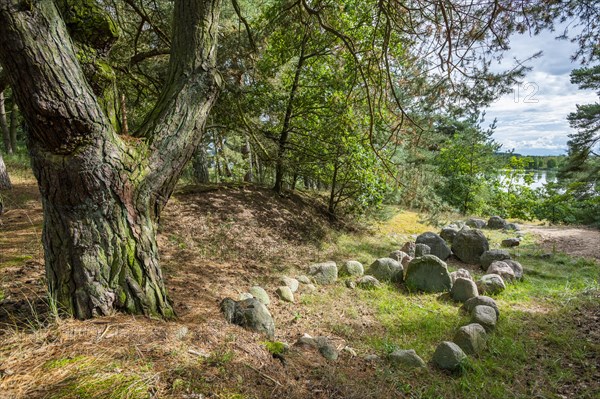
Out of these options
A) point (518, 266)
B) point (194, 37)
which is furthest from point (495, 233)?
point (194, 37)

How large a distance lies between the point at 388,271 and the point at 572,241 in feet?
22.9

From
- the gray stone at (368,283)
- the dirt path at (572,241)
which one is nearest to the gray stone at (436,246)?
the gray stone at (368,283)

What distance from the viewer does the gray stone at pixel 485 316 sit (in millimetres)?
3693

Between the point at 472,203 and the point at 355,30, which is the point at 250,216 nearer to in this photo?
the point at 355,30

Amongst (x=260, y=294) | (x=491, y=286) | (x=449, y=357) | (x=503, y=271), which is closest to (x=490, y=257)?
(x=503, y=271)

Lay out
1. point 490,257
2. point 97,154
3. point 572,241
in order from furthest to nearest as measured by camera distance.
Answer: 1. point 572,241
2. point 490,257
3. point 97,154

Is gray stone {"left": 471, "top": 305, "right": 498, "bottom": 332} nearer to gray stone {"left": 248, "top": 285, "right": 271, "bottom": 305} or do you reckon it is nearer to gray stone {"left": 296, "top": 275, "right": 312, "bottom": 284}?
gray stone {"left": 296, "top": 275, "right": 312, "bottom": 284}

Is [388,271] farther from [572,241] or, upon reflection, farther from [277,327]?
[572,241]

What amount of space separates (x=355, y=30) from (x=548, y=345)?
570 cm

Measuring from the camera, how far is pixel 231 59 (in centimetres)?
503

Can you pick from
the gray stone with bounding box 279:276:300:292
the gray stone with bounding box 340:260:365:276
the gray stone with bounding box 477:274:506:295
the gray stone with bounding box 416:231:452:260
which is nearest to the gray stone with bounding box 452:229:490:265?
the gray stone with bounding box 416:231:452:260

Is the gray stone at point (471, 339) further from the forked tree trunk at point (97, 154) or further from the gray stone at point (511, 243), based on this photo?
the gray stone at point (511, 243)

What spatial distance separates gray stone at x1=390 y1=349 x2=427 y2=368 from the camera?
2.87m

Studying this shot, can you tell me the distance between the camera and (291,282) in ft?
14.7
